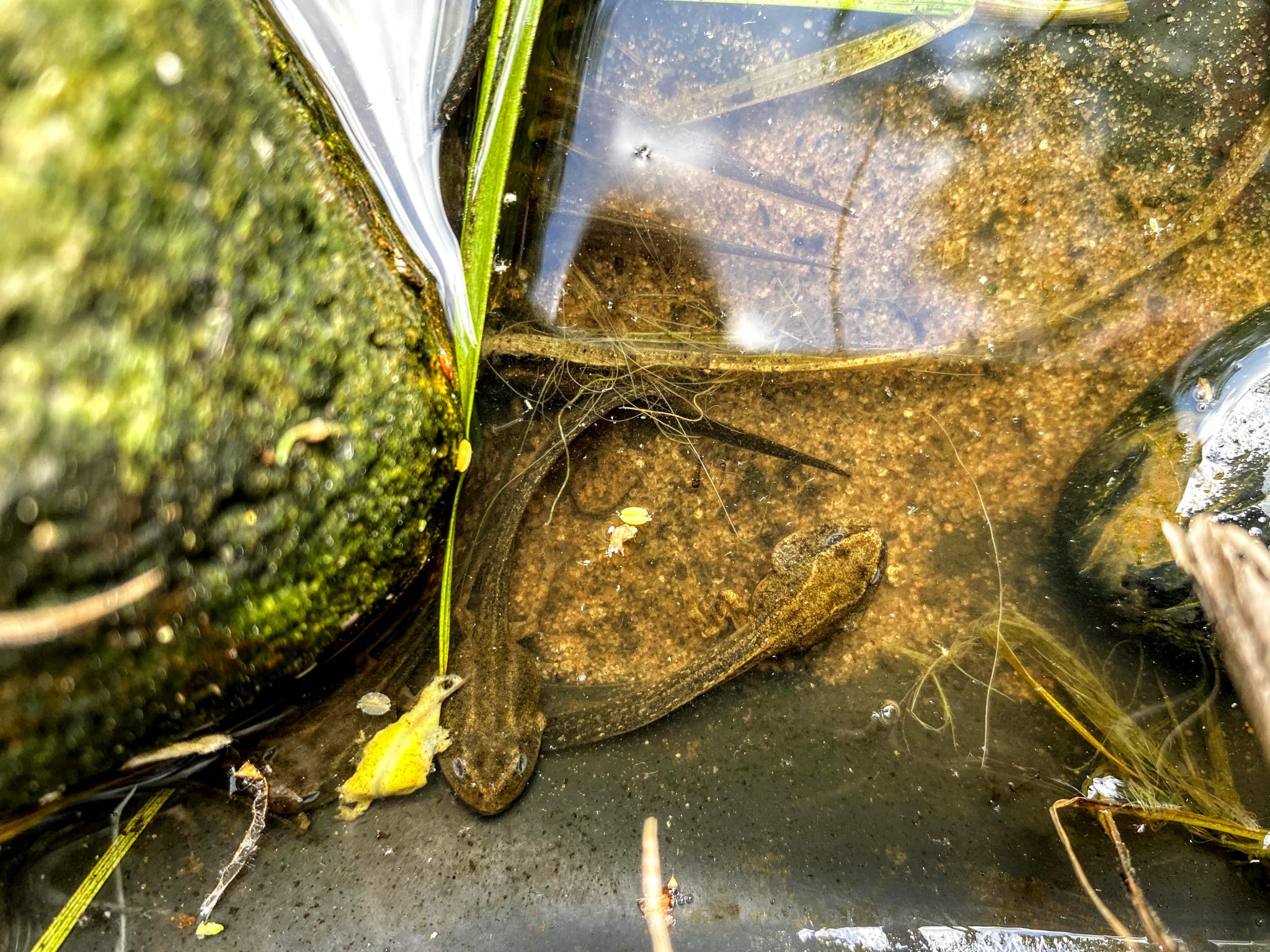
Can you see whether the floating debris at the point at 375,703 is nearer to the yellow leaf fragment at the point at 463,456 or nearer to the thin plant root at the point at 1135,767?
the yellow leaf fragment at the point at 463,456

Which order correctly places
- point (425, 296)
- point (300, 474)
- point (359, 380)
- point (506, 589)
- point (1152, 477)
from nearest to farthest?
1. point (300, 474)
2. point (359, 380)
3. point (425, 296)
4. point (1152, 477)
5. point (506, 589)

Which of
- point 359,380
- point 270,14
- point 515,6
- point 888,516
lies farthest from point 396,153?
point 888,516

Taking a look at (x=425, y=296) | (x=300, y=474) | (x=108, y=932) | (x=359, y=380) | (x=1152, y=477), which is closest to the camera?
(x=300, y=474)

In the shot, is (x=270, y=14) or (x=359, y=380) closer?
(x=359, y=380)

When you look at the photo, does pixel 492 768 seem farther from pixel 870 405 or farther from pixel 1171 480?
pixel 1171 480

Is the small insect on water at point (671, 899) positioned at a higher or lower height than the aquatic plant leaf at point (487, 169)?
lower

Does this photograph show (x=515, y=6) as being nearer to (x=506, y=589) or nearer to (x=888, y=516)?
(x=506, y=589)

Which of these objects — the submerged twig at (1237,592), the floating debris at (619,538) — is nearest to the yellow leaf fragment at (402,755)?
the floating debris at (619,538)
